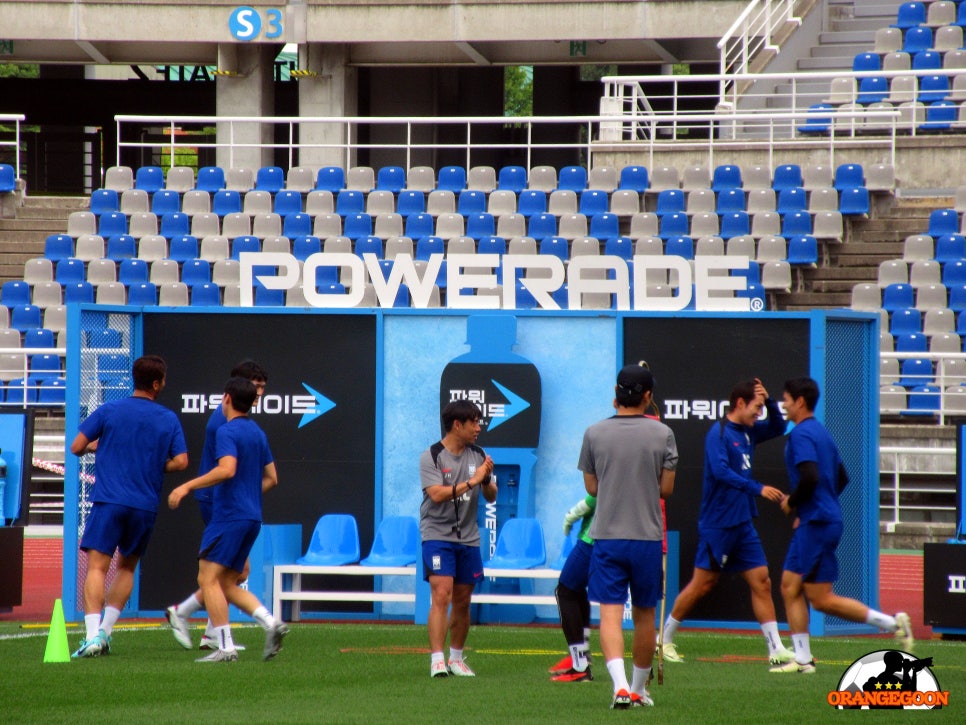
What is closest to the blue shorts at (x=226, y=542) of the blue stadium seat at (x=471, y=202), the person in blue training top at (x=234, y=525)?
the person in blue training top at (x=234, y=525)

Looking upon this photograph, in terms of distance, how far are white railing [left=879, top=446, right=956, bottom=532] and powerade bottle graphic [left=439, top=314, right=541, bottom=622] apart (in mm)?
5677

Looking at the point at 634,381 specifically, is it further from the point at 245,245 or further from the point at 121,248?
the point at 121,248

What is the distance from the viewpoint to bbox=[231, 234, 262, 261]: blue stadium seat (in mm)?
22109

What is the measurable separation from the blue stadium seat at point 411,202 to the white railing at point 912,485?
8537mm

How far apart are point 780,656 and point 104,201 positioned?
1659 cm

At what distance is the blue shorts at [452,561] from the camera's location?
8.88m

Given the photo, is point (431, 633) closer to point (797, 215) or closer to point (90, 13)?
point (797, 215)

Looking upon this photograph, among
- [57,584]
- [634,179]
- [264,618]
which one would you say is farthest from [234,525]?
[634,179]

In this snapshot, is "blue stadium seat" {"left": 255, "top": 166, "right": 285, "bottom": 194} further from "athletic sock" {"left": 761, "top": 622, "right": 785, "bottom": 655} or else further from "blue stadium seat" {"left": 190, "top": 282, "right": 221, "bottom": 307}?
"athletic sock" {"left": 761, "top": 622, "right": 785, "bottom": 655}

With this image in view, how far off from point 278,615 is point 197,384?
197cm

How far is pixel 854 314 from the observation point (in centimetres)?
1155

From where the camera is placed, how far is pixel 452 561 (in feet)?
29.3

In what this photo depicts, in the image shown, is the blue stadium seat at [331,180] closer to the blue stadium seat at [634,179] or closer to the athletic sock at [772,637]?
the blue stadium seat at [634,179]

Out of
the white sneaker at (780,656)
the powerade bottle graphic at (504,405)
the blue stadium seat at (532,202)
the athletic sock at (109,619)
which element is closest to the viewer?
the white sneaker at (780,656)
